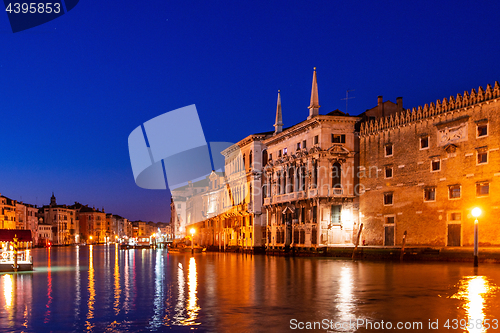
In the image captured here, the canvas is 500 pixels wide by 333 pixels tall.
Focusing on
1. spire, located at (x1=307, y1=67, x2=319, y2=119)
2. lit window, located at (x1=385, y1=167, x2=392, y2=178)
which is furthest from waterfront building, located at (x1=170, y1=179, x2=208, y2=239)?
lit window, located at (x1=385, y1=167, x2=392, y2=178)

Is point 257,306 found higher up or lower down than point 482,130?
lower down

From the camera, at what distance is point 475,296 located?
50.1ft

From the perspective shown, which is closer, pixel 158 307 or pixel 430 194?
pixel 158 307

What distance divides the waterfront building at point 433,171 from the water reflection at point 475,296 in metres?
16.4

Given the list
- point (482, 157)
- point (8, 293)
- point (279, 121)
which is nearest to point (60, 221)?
point (279, 121)

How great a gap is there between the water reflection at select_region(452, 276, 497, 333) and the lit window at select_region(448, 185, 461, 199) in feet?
58.0

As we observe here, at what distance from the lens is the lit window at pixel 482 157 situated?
36394mm

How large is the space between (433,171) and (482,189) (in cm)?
474

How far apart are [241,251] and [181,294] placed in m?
49.7

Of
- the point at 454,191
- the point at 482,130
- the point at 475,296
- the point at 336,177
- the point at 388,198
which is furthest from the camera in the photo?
the point at 336,177

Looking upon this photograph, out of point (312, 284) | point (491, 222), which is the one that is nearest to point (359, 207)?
point (491, 222)

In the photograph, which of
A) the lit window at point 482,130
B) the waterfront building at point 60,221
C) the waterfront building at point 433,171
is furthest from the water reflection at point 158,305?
the waterfront building at point 60,221

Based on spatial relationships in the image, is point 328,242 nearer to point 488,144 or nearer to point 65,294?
point 488,144

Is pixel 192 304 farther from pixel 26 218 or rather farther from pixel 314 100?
pixel 26 218
